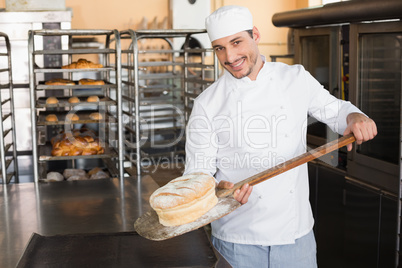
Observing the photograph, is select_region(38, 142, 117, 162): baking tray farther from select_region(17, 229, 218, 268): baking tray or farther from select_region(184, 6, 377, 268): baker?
select_region(17, 229, 218, 268): baking tray

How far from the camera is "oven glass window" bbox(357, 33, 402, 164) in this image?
253 cm

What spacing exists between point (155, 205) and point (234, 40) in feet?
2.06

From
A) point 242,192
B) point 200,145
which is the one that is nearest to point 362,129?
point 242,192

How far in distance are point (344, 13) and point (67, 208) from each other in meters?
1.74

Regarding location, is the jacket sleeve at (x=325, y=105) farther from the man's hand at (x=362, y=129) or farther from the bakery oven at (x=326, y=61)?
the bakery oven at (x=326, y=61)

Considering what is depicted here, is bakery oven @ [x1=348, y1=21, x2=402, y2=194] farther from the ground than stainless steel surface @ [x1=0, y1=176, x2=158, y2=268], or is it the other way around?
bakery oven @ [x1=348, y1=21, x2=402, y2=194]

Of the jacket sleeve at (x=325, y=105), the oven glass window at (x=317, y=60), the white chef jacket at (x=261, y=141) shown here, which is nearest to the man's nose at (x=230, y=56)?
the white chef jacket at (x=261, y=141)

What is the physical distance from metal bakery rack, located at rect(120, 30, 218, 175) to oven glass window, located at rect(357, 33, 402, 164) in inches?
36.6

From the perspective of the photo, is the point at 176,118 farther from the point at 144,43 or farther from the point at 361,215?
the point at 361,215

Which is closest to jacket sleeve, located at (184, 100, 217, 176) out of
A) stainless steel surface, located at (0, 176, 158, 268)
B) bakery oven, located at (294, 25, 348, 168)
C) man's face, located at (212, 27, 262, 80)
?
man's face, located at (212, 27, 262, 80)

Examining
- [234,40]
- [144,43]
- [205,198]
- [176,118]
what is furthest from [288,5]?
[205,198]

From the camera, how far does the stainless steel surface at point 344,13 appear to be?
7.73 ft

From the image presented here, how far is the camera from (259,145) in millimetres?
1770

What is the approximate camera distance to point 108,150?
3133 millimetres
